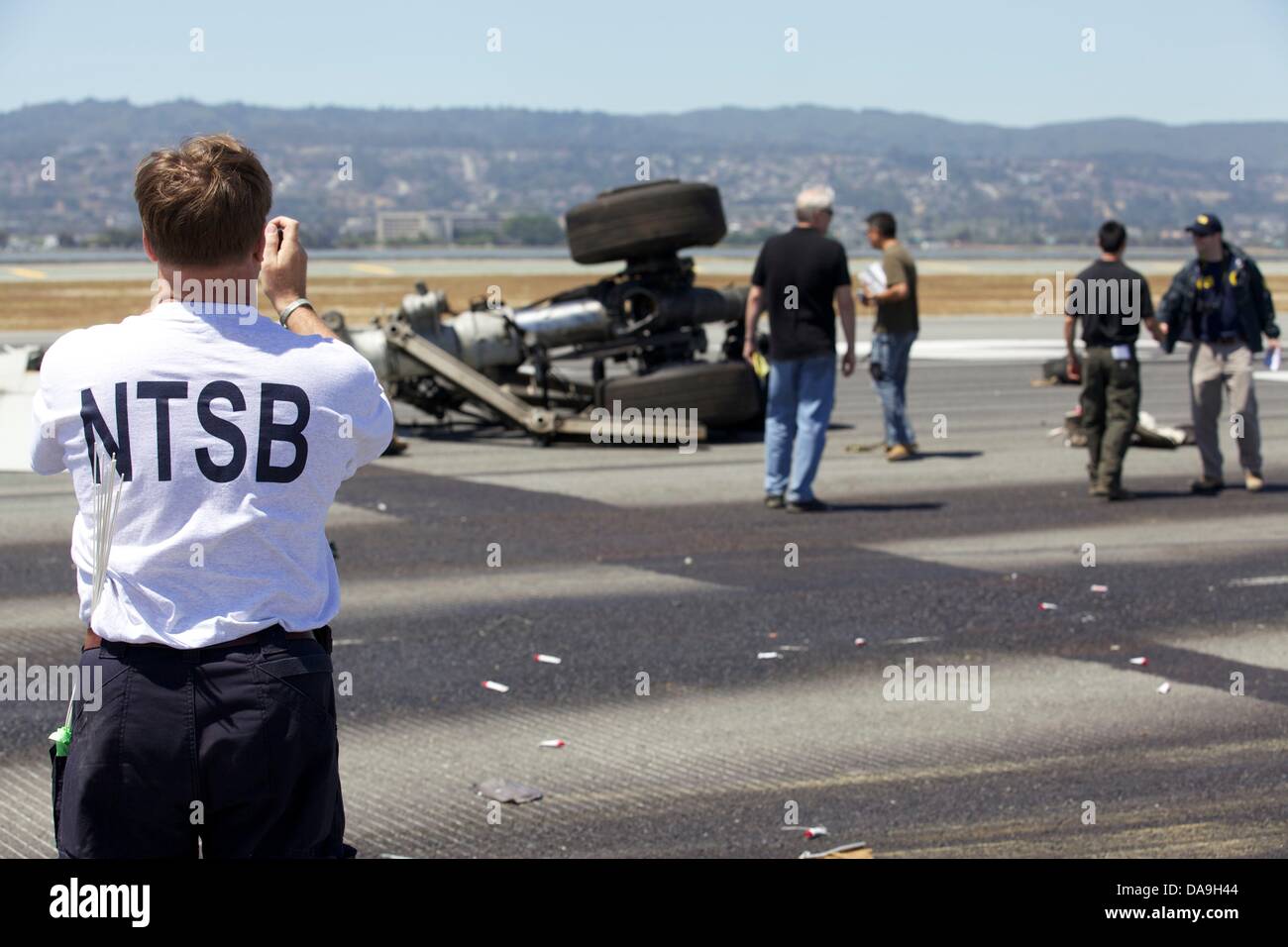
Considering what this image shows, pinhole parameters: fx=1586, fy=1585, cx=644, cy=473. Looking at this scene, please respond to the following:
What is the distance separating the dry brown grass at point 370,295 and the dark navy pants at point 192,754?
30249mm

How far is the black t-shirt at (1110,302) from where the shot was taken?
447 inches

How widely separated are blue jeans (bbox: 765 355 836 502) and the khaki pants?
2834 millimetres

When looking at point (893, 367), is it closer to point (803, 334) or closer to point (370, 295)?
point (803, 334)

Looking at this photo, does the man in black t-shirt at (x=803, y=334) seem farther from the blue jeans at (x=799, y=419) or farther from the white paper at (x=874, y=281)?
the white paper at (x=874, y=281)

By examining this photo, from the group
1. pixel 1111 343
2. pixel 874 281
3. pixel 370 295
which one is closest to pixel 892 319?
pixel 874 281

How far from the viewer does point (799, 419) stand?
11156 millimetres

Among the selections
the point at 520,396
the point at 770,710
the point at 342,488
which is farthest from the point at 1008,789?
the point at 520,396

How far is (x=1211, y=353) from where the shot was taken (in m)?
11.7

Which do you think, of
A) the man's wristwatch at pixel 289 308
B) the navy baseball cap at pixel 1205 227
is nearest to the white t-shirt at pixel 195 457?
the man's wristwatch at pixel 289 308

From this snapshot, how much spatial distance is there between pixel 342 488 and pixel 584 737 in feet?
21.1

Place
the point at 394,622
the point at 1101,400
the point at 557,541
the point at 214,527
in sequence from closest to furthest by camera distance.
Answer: the point at 214,527 → the point at 394,622 → the point at 557,541 → the point at 1101,400

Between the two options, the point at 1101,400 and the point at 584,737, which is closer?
the point at 584,737

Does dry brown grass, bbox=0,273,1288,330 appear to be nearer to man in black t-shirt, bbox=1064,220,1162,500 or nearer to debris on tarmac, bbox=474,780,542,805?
man in black t-shirt, bbox=1064,220,1162,500
